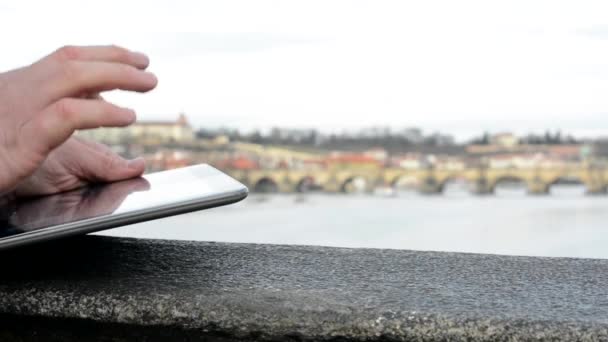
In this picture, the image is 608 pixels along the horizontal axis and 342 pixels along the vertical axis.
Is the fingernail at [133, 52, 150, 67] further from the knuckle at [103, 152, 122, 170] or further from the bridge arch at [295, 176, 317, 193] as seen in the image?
the bridge arch at [295, 176, 317, 193]

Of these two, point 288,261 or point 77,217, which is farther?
point 288,261

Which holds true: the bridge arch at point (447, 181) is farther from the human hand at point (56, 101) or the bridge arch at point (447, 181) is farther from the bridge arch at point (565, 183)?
the human hand at point (56, 101)

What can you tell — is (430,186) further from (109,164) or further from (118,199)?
(118,199)

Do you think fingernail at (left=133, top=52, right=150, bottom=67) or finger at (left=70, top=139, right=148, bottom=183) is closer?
fingernail at (left=133, top=52, right=150, bottom=67)

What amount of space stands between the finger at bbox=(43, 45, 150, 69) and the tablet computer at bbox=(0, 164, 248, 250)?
12 centimetres

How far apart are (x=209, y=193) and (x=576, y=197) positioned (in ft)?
139

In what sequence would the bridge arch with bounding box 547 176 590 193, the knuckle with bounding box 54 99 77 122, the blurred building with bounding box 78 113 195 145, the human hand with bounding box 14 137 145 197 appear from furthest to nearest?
1. the bridge arch with bounding box 547 176 590 193
2. the blurred building with bounding box 78 113 195 145
3. the human hand with bounding box 14 137 145 197
4. the knuckle with bounding box 54 99 77 122

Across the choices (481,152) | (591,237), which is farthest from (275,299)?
(591,237)

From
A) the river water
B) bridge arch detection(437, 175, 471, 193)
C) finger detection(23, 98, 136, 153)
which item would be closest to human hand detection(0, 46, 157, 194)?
finger detection(23, 98, 136, 153)

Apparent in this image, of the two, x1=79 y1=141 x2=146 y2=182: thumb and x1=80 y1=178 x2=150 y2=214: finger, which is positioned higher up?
x1=79 y1=141 x2=146 y2=182: thumb

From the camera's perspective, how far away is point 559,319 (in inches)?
25.9

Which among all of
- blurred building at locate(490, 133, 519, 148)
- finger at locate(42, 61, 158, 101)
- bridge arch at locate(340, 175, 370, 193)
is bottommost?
A: bridge arch at locate(340, 175, 370, 193)

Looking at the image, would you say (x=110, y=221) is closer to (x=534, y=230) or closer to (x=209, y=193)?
(x=209, y=193)

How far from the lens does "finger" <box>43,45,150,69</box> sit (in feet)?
2.30
